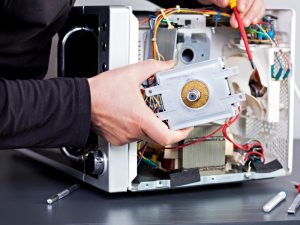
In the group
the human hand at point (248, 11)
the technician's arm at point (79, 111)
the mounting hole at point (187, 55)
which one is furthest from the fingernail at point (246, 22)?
the technician's arm at point (79, 111)

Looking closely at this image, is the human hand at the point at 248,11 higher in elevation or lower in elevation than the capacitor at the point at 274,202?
higher

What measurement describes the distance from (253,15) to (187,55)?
0.16 metres

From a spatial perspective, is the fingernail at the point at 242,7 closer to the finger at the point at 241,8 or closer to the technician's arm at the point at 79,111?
the finger at the point at 241,8

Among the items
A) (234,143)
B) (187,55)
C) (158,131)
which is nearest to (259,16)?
(187,55)

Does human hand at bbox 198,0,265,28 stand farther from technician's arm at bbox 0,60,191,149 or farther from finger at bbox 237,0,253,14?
technician's arm at bbox 0,60,191,149

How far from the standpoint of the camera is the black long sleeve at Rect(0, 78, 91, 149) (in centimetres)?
114

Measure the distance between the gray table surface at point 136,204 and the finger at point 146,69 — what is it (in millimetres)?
251

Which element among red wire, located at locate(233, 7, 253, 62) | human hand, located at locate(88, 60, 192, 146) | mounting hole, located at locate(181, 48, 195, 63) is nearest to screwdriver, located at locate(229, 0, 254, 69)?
red wire, located at locate(233, 7, 253, 62)

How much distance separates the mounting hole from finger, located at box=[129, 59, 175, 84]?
190 millimetres

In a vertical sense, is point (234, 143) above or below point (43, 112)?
below

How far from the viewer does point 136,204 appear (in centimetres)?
128

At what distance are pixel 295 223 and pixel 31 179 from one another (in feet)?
1.97

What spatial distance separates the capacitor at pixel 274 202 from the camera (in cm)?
124

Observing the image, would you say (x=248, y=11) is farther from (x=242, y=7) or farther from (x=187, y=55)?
(x=187, y=55)
